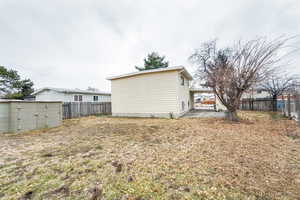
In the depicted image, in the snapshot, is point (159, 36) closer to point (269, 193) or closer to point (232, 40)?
point (232, 40)

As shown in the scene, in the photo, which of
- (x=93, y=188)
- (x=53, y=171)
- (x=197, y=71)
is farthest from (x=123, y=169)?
(x=197, y=71)

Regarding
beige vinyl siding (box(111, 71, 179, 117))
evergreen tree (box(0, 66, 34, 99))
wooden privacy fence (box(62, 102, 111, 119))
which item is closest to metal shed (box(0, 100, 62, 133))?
wooden privacy fence (box(62, 102, 111, 119))

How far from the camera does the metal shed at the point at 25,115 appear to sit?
21.0 feet

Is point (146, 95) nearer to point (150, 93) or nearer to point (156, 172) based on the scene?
point (150, 93)

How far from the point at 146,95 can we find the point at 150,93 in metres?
0.43

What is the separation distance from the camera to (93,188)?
6.86 feet

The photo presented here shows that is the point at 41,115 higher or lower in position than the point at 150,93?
lower

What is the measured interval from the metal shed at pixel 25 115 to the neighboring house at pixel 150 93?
18.2 feet

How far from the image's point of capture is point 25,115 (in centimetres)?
686

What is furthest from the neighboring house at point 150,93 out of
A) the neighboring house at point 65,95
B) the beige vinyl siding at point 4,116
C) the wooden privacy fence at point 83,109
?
the beige vinyl siding at point 4,116

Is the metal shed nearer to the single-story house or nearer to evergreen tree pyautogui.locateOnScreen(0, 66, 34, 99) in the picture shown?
the single-story house

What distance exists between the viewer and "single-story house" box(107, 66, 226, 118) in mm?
10242

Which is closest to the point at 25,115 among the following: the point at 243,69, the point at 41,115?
the point at 41,115

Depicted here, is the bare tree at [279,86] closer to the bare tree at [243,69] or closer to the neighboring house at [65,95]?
the bare tree at [243,69]
